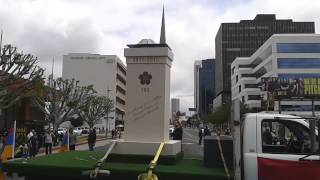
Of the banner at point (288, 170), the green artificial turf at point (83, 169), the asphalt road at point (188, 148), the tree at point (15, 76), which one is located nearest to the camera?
the banner at point (288, 170)

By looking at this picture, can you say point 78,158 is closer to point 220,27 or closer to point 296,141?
point 296,141

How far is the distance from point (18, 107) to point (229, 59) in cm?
12066

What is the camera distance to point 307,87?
248 ft

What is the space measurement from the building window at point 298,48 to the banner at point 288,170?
9693 cm

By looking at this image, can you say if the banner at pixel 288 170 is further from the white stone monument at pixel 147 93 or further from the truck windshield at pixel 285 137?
the white stone monument at pixel 147 93

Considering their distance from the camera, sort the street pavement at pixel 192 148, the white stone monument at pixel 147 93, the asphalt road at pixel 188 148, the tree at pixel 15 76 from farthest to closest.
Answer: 1. the tree at pixel 15 76
2. the street pavement at pixel 192 148
3. the asphalt road at pixel 188 148
4. the white stone monument at pixel 147 93

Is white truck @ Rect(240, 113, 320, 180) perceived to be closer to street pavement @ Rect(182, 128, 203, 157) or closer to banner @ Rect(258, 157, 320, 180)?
banner @ Rect(258, 157, 320, 180)

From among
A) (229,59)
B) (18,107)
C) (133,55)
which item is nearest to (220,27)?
(229,59)

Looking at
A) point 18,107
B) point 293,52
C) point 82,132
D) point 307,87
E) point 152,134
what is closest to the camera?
point 152,134

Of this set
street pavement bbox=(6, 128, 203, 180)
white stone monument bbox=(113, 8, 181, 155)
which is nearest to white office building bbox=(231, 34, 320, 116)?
street pavement bbox=(6, 128, 203, 180)

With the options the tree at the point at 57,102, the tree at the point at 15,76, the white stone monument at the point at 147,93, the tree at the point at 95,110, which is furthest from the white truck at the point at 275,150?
the tree at the point at 95,110

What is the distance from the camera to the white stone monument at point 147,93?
8.86 m

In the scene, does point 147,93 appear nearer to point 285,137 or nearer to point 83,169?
point 83,169

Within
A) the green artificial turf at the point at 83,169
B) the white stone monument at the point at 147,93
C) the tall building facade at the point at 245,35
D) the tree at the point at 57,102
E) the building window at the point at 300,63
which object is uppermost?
the tall building facade at the point at 245,35
